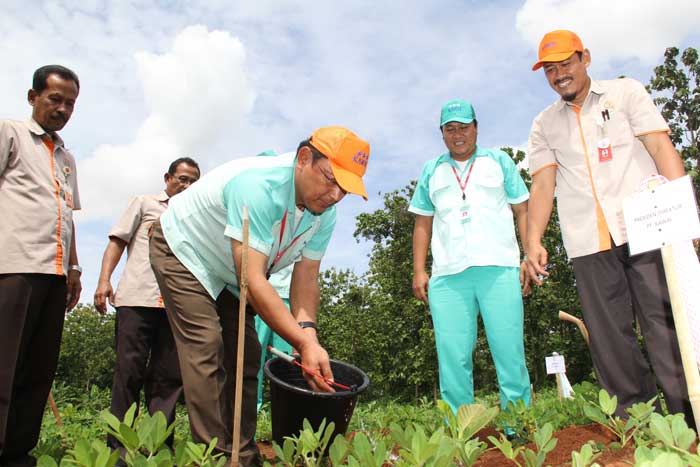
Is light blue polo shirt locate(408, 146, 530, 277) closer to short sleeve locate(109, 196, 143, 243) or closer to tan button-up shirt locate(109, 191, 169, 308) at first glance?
tan button-up shirt locate(109, 191, 169, 308)

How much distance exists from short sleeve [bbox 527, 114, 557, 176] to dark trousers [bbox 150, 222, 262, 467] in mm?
1785

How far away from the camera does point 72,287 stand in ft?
10.4

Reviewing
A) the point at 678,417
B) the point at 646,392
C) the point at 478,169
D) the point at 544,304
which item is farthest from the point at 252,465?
the point at 544,304

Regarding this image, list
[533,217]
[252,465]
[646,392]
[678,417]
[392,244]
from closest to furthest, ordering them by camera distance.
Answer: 1. [678,417]
2. [252,465]
3. [646,392]
4. [533,217]
5. [392,244]

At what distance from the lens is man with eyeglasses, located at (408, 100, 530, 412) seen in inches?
129

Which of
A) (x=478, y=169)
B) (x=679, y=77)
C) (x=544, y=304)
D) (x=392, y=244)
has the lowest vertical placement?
(x=544, y=304)

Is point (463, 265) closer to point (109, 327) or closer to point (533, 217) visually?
point (533, 217)

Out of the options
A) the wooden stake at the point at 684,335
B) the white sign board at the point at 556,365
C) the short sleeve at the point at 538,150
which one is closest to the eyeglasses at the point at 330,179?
the wooden stake at the point at 684,335

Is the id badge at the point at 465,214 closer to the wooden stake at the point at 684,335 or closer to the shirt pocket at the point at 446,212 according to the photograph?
the shirt pocket at the point at 446,212

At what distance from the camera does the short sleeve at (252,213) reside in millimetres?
2230

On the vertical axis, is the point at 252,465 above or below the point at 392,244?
below

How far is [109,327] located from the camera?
25578 millimetres

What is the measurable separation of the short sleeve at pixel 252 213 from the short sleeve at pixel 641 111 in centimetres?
188

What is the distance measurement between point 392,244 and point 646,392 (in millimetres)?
21758
